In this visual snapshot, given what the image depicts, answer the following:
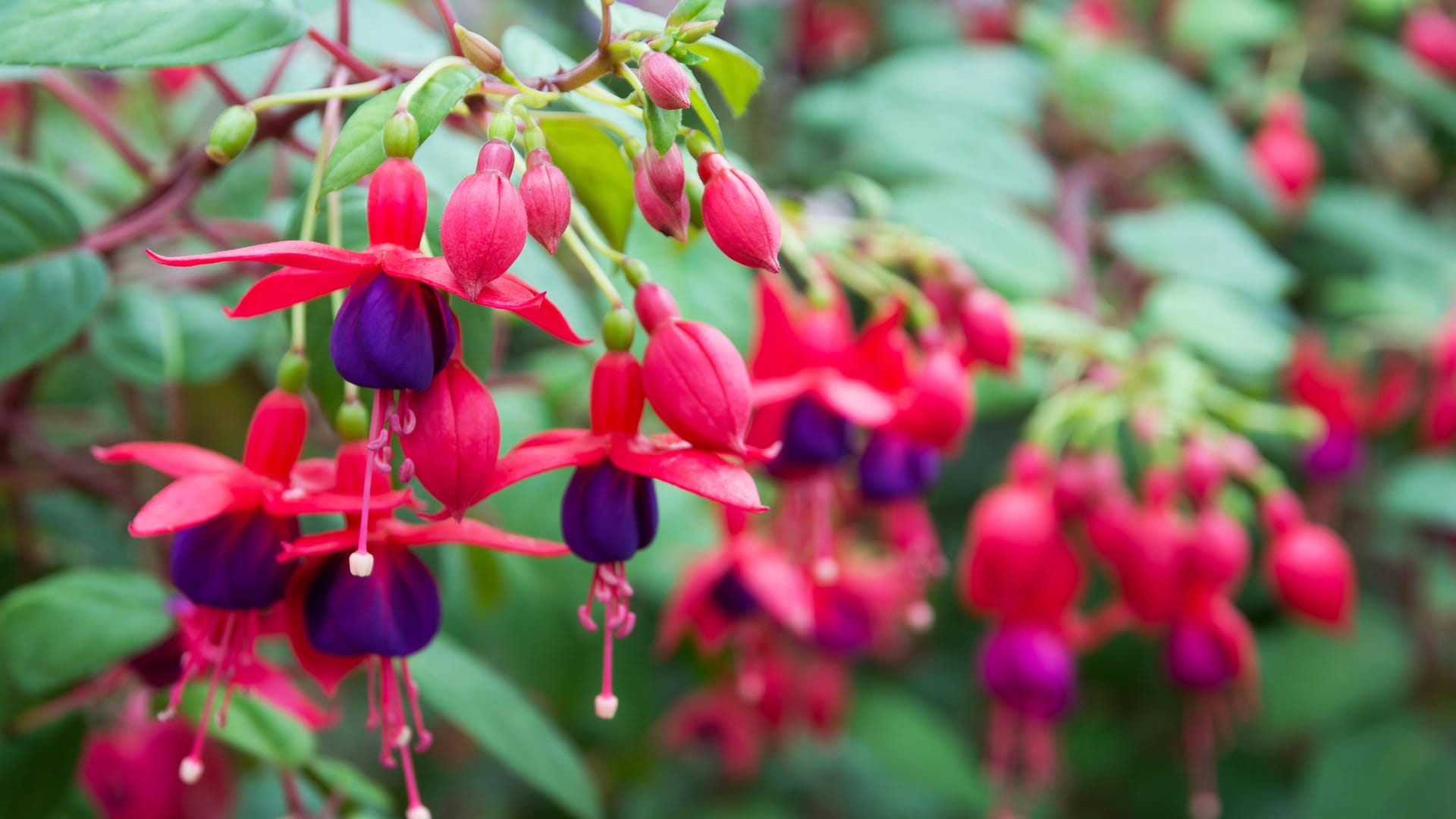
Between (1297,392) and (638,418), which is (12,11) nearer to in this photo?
(638,418)

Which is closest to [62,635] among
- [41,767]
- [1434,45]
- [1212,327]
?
[41,767]

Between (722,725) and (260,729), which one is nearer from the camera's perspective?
(260,729)

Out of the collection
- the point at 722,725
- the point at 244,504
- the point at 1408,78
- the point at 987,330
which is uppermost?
the point at 244,504

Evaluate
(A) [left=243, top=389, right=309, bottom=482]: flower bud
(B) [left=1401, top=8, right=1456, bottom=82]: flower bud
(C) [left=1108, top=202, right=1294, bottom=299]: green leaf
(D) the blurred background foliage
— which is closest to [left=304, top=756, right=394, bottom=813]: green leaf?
(D) the blurred background foliage

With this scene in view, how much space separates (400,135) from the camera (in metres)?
0.44

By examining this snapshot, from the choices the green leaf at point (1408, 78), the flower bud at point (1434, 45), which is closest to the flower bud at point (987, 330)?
the green leaf at point (1408, 78)

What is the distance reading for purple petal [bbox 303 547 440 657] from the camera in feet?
1.65

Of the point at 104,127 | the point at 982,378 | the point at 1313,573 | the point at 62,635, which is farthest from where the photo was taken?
the point at 982,378

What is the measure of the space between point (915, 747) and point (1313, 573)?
2.07 feet

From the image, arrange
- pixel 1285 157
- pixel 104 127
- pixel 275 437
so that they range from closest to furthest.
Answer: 1. pixel 275 437
2. pixel 104 127
3. pixel 1285 157

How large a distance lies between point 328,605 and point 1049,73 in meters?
1.27

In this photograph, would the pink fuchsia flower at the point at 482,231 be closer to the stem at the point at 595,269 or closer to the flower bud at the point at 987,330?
the stem at the point at 595,269

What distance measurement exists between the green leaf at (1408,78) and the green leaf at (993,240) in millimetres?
882

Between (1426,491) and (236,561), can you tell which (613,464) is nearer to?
(236,561)
